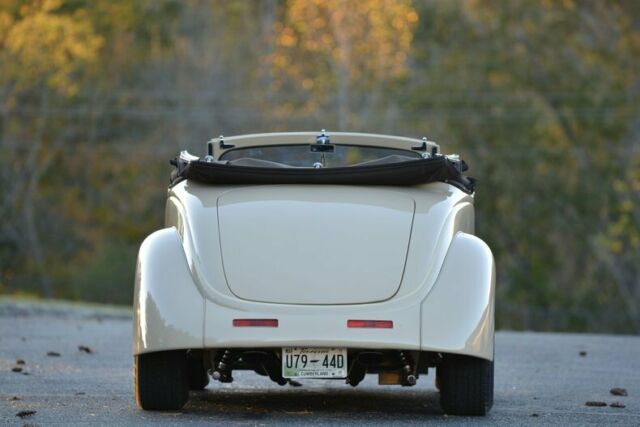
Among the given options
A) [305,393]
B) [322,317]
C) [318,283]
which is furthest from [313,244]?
[305,393]

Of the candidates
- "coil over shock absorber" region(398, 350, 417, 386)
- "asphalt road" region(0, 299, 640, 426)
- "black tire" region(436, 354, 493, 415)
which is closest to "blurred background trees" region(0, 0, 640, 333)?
"asphalt road" region(0, 299, 640, 426)

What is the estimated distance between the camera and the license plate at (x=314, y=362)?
24.0 ft

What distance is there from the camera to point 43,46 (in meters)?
39.9

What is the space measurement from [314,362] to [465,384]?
2.91ft

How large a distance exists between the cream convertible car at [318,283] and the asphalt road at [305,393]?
0.91 feet

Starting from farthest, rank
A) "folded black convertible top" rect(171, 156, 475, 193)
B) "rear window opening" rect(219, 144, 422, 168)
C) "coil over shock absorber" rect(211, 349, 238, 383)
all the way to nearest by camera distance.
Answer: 1. "rear window opening" rect(219, 144, 422, 168)
2. "folded black convertible top" rect(171, 156, 475, 193)
3. "coil over shock absorber" rect(211, 349, 238, 383)

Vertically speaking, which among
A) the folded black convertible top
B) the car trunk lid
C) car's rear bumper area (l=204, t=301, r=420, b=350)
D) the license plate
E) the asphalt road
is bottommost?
the asphalt road

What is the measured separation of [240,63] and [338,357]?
41.1 metres

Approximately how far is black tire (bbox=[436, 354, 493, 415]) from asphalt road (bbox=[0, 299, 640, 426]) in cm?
9

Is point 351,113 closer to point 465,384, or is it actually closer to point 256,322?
point 465,384

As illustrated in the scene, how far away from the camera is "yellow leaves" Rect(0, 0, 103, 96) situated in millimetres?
39062

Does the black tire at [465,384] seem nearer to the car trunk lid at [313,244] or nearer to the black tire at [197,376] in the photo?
the car trunk lid at [313,244]

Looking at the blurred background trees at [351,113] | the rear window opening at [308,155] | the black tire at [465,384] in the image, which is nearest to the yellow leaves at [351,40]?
the blurred background trees at [351,113]

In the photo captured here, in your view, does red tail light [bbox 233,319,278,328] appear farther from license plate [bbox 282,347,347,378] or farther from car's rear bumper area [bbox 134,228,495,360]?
license plate [bbox 282,347,347,378]
